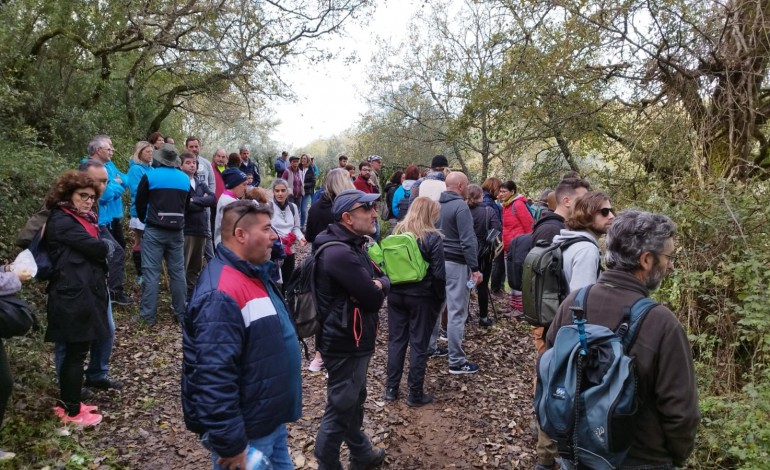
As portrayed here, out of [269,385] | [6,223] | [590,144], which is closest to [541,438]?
[269,385]

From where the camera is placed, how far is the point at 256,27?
12125mm

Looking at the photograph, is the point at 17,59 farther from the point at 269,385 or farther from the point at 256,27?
the point at 269,385

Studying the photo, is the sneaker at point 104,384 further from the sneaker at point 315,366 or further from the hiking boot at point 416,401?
the hiking boot at point 416,401


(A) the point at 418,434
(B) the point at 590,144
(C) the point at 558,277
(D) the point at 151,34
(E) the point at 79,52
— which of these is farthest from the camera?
(D) the point at 151,34

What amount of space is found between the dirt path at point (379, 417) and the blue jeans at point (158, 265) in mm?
295

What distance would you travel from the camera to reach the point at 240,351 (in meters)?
2.28

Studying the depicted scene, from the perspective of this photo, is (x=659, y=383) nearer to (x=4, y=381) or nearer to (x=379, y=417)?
(x=379, y=417)

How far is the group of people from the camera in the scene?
2.19 metres

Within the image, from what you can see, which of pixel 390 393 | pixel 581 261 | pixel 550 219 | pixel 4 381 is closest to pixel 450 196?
pixel 550 219

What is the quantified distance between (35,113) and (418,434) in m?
9.28

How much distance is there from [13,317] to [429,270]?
314 centimetres

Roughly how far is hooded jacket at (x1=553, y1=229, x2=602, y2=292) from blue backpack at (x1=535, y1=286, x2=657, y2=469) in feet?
3.57

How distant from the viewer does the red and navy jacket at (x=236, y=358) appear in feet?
7.21

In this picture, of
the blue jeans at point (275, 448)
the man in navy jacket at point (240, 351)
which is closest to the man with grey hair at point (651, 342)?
the man in navy jacket at point (240, 351)
